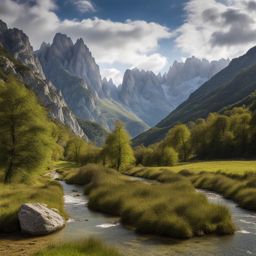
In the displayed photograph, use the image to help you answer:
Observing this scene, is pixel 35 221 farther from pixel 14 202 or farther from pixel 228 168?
pixel 228 168

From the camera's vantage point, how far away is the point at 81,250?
21203mm

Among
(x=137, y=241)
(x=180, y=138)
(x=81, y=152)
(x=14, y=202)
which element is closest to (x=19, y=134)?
(x=14, y=202)

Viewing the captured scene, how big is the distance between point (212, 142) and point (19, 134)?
102 metres

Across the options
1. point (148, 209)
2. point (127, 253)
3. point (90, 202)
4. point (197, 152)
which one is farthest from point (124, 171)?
point (127, 253)

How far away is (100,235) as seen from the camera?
30.2 m

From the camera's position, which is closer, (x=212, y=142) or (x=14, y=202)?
(x=14, y=202)

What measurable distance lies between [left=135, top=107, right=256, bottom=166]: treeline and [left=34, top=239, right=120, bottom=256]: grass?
4249 inches

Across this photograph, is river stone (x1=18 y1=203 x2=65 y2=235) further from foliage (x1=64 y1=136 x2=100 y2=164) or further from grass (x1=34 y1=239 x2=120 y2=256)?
foliage (x1=64 y1=136 x2=100 y2=164)

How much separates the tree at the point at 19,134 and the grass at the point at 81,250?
3553 centimetres

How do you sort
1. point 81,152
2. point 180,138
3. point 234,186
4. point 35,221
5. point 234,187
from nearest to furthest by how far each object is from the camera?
point 35,221
point 234,187
point 234,186
point 180,138
point 81,152

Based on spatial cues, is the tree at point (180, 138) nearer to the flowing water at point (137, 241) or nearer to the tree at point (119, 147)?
the tree at point (119, 147)

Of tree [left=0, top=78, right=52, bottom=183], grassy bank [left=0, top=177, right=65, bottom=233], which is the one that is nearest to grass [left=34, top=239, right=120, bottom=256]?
grassy bank [left=0, top=177, right=65, bottom=233]

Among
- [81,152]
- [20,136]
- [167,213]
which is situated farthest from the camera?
[81,152]

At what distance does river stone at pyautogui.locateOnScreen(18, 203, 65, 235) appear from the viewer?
2973 cm
